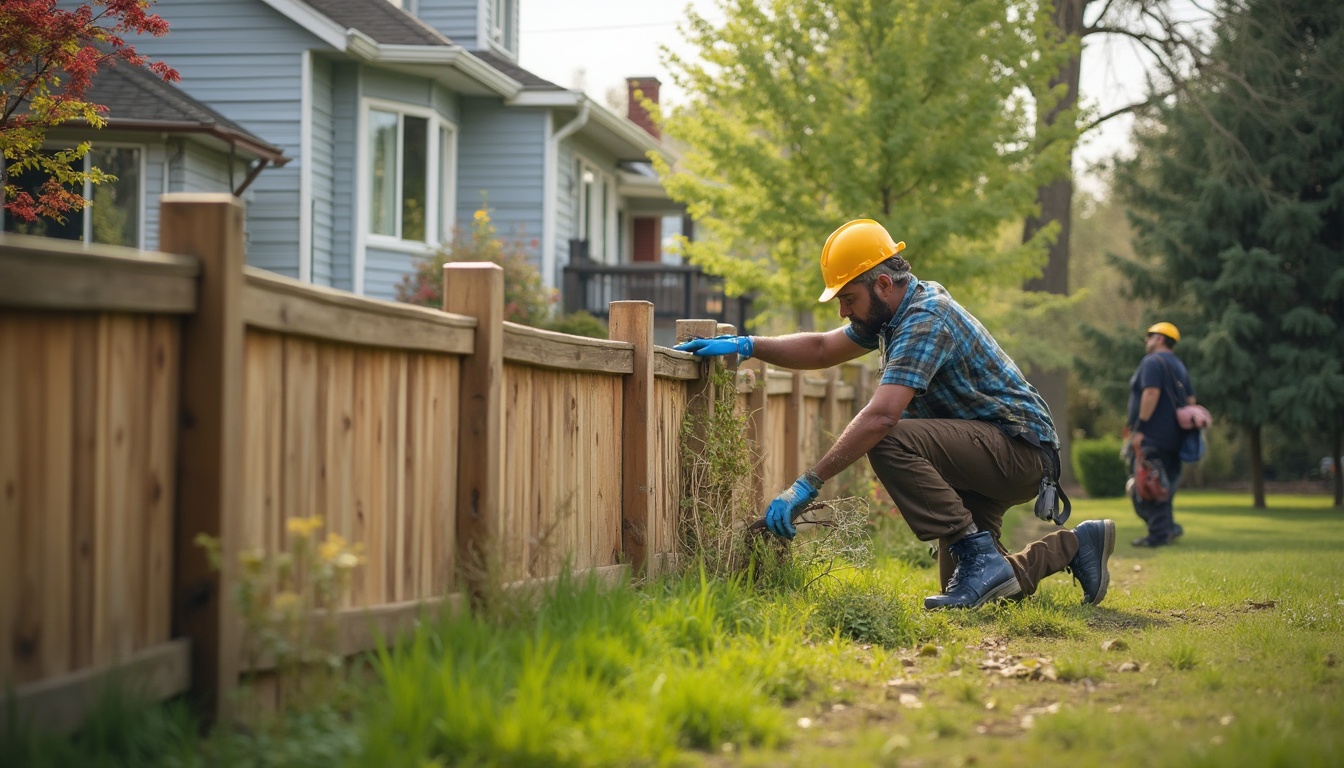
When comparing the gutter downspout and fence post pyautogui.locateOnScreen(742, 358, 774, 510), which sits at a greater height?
the gutter downspout

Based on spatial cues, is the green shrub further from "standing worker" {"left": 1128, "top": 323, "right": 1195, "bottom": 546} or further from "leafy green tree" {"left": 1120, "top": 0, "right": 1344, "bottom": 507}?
"standing worker" {"left": 1128, "top": 323, "right": 1195, "bottom": 546}

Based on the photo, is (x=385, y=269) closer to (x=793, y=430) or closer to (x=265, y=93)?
(x=265, y=93)

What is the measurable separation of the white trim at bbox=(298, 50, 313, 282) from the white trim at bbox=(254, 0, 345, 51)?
39 cm

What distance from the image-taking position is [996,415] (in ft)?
20.2

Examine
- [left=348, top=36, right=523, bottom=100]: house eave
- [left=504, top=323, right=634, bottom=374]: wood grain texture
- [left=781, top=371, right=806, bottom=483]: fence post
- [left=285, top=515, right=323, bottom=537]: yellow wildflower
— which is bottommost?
[left=285, top=515, right=323, bottom=537]: yellow wildflower

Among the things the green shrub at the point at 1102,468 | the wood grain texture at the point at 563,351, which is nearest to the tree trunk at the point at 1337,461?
the green shrub at the point at 1102,468

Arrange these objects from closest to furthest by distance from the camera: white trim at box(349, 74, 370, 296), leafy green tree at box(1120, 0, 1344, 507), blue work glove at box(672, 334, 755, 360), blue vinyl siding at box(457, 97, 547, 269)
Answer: blue work glove at box(672, 334, 755, 360), white trim at box(349, 74, 370, 296), blue vinyl siding at box(457, 97, 547, 269), leafy green tree at box(1120, 0, 1344, 507)

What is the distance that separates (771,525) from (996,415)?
4.37 feet

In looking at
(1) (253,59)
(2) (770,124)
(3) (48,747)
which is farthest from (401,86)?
(3) (48,747)

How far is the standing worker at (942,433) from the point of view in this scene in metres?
5.64

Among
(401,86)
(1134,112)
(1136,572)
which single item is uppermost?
(1134,112)

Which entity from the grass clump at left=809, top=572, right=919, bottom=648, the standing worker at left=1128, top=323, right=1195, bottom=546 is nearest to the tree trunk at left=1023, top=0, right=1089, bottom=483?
the standing worker at left=1128, top=323, right=1195, bottom=546

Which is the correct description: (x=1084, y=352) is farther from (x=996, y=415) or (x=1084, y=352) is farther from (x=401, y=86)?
(x=996, y=415)

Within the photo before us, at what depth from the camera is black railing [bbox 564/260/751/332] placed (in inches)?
749
